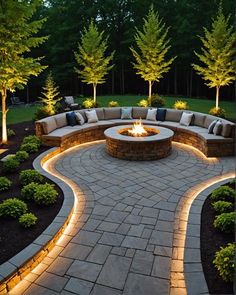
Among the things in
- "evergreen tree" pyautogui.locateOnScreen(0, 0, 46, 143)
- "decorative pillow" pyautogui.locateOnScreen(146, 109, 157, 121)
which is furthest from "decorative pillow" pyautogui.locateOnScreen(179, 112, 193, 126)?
"evergreen tree" pyautogui.locateOnScreen(0, 0, 46, 143)

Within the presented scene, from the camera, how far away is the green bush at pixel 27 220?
17.5 ft

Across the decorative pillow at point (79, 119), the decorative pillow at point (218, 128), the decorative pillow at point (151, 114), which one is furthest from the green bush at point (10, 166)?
the decorative pillow at point (151, 114)

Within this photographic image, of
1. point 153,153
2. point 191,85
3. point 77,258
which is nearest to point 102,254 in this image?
point 77,258

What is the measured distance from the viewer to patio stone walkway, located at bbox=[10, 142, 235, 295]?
168 inches

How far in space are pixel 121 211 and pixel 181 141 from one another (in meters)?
6.31

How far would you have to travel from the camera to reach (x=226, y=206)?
5793 millimetres

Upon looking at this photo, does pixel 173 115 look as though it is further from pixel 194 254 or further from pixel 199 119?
pixel 194 254

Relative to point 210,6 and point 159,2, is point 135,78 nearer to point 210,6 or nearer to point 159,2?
point 159,2

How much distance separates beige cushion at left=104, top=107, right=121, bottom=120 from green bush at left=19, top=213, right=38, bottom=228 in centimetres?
876

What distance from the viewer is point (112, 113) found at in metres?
13.8

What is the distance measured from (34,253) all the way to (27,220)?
88cm

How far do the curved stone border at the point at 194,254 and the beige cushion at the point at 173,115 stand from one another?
6.63 meters

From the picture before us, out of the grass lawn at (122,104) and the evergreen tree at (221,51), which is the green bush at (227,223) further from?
Answer: the evergreen tree at (221,51)

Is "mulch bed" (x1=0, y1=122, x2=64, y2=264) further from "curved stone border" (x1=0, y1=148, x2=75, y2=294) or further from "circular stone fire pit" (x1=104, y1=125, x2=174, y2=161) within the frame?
"circular stone fire pit" (x1=104, y1=125, x2=174, y2=161)
